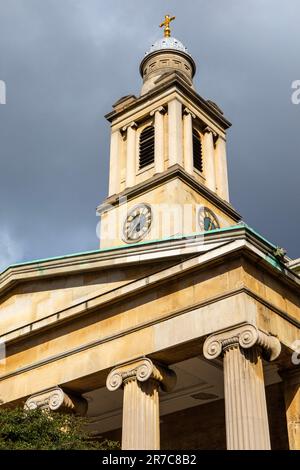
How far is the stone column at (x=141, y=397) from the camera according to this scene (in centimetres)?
1889

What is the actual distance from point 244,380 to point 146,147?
2818cm

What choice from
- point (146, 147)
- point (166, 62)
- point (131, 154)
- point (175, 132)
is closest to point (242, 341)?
point (175, 132)

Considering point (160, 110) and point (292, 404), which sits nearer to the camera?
point (292, 404)

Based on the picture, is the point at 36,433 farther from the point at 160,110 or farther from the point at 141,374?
the point at 160,110

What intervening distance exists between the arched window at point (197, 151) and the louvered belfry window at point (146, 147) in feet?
8.52

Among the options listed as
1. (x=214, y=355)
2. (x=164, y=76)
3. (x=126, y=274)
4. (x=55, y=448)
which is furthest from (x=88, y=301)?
(x=164, y=76)

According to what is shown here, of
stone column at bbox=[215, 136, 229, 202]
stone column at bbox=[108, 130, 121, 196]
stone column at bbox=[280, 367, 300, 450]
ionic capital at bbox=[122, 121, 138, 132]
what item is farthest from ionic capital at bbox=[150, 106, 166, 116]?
stone column at bbox=[280, 367, 300, 450]

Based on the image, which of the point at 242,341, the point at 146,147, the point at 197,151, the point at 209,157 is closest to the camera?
the point at 242,341

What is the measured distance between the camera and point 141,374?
774 inches

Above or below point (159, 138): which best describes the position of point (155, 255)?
below

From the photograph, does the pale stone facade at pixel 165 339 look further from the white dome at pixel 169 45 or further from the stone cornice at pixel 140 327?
the white dome at pixel 169 45

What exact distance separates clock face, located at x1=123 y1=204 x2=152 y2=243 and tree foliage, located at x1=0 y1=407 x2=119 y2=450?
73.4ft

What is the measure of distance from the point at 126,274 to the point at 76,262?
182 centimetres

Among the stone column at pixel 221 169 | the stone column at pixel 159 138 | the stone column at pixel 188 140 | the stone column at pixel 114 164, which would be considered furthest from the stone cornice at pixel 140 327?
the stone column at pixel 221 169
